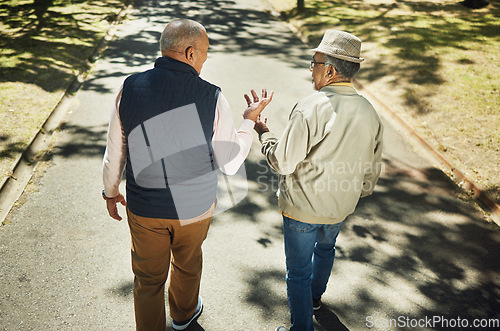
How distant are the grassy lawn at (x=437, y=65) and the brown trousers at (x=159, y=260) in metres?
4.22

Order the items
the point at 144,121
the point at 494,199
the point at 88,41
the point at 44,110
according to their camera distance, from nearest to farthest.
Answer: the point at 144,121 → the point at 494,199 → the point at 44,110 → the point at 88,41

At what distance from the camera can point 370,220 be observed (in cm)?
444

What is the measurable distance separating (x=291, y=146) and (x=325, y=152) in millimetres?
237

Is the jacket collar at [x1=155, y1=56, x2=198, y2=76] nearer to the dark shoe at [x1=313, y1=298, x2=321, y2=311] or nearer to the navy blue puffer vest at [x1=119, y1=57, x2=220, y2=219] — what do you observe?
the navy blue puffer vest at [x1=119, y1=57, x2=220, y2=219]

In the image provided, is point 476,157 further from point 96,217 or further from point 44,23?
point 44,23

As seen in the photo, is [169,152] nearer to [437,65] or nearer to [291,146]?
[291,146]

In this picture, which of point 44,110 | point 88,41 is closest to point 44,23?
point 88,41

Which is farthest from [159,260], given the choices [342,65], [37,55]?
[37,55]

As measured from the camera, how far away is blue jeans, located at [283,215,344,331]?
258 centimetres

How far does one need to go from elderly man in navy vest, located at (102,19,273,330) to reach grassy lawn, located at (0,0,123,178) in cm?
325

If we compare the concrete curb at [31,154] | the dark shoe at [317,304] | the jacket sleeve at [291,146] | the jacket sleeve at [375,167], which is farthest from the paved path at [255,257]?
the jacket sleeve at [291,146]

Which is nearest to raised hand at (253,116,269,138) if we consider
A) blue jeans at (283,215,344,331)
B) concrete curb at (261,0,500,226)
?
blue jeans at (283,215,344,331)

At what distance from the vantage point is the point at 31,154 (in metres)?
5.21

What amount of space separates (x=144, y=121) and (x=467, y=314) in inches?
126
